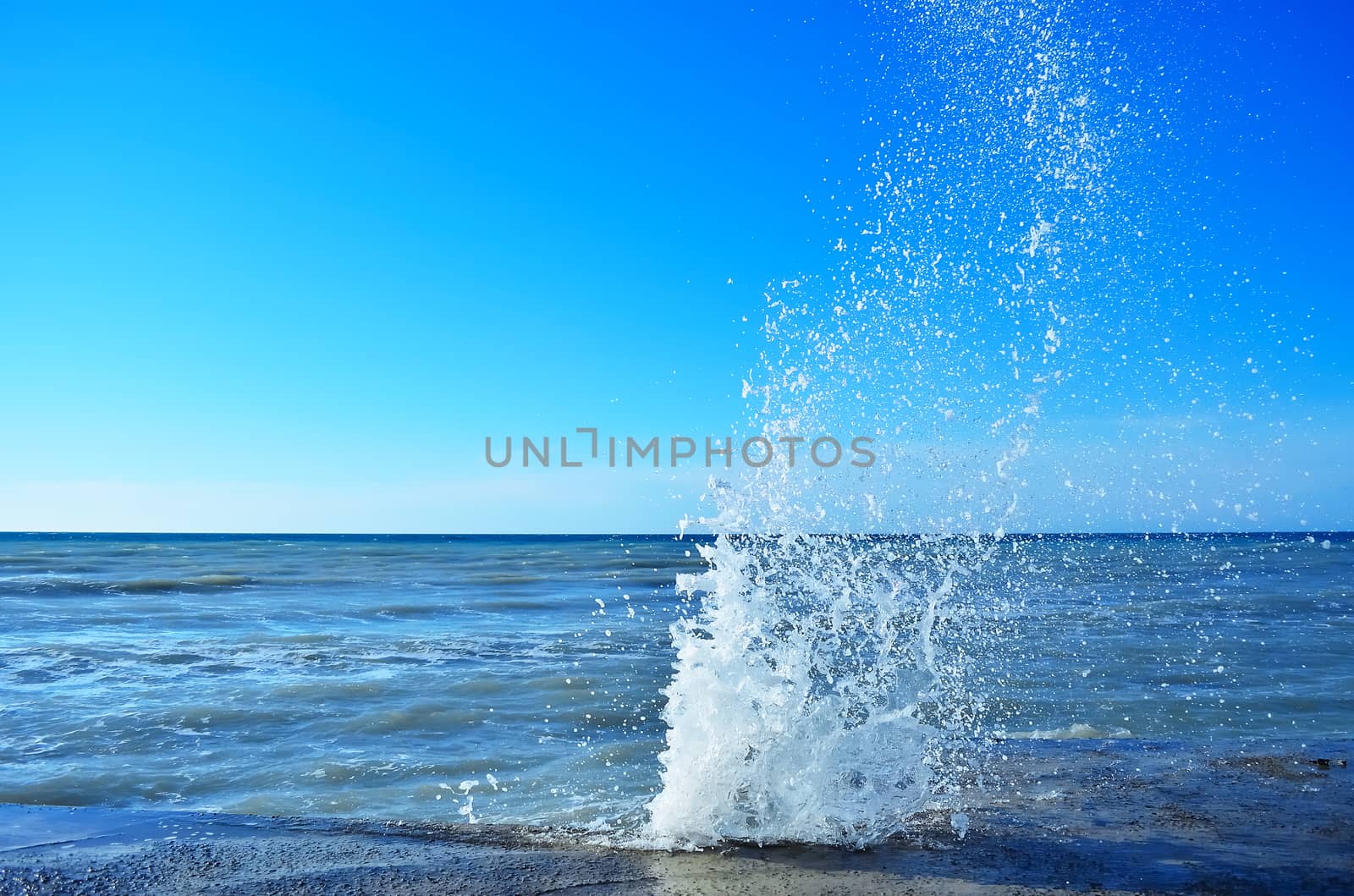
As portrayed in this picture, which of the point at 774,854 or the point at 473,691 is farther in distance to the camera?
the point at 473,691

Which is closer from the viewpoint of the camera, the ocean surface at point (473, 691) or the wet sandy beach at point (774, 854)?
the wet sandy beach at point (774, 854)

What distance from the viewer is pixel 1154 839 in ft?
13.2

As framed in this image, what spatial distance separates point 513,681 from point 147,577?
2303 cm

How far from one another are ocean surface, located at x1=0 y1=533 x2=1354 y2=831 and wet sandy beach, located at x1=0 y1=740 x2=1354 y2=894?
0.81 meters

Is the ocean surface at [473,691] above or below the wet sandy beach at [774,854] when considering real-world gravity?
below

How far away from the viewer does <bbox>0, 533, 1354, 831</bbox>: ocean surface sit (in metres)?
5.88

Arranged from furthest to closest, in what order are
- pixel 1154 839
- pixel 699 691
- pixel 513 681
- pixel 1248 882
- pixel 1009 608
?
1. pixel 1009 608
2. pixel 513 681
3. pixel 699 691
4. pixel 1154 839
5. pixel 1248 882

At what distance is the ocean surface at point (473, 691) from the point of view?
19.3 feet

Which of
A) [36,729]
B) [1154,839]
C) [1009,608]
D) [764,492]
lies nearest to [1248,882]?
[1154,839]

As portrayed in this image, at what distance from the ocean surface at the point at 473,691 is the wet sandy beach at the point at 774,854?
31.7 inches

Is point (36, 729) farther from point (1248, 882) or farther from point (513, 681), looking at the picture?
point (1248, 882)

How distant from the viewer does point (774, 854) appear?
3.97m

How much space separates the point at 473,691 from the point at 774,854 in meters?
5.60

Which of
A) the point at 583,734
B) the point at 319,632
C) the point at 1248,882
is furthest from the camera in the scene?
the point at 319,632
